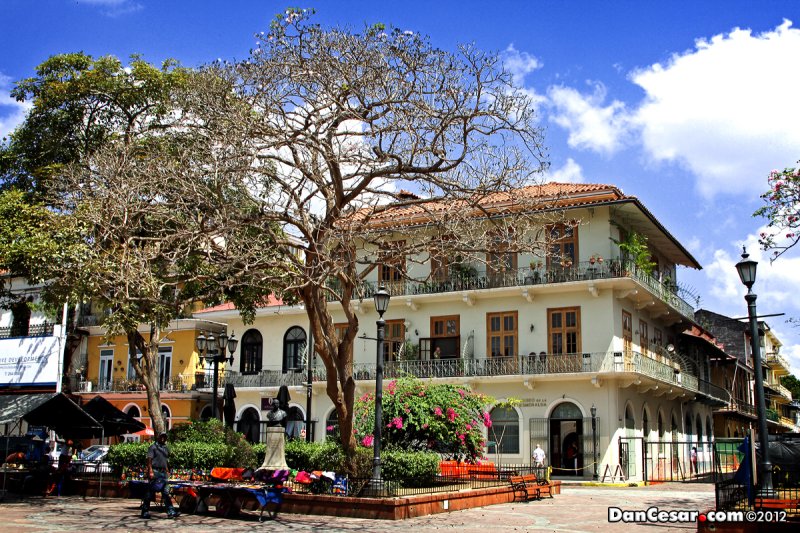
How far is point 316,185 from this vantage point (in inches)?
656

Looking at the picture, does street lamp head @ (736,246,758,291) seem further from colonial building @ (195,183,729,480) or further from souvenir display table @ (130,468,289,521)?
colonial building @ (195,183,729,480)

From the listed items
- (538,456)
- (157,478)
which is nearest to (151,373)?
(157,478)

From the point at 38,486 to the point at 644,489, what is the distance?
57.6 ft

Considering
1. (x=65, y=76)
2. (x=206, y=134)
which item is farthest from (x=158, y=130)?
(x=206, y=134)

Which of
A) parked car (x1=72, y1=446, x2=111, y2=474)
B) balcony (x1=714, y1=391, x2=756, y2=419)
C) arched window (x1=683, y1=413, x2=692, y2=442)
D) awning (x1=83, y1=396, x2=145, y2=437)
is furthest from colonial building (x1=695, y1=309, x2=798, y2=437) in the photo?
parked car (x1=72, y1=446, x2=111, y2=474)

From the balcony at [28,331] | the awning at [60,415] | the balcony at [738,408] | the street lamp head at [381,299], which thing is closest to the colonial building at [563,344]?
the balcony at [738,408]

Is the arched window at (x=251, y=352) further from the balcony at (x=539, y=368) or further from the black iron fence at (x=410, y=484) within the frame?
the black iron fence at (x=410, y=484)

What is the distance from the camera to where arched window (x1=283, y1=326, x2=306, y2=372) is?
36.3m

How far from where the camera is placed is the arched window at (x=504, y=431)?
30.0 m

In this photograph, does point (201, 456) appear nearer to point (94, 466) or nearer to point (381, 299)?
point (94, 466)

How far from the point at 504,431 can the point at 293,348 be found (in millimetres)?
11276

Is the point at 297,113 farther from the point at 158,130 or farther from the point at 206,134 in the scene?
the point at 158,130

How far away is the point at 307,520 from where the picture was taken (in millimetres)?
14141

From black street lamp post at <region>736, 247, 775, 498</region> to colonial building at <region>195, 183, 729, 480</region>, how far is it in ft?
43.5
